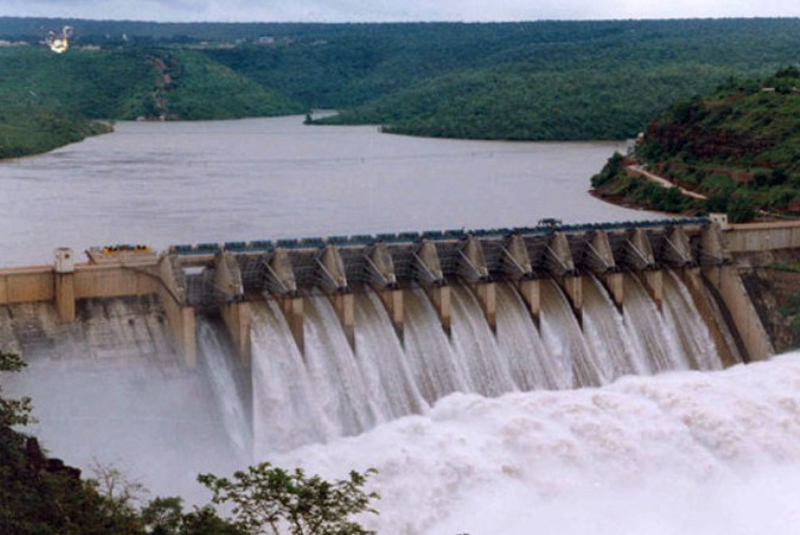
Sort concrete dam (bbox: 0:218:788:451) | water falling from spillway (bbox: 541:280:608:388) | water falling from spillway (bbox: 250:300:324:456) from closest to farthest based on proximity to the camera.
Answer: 1. water falling from spillway (bbox: 250:300:324:456)
2. concrete dam (bbox: 0:218:788:451)
3. water falling from spillway (bbox: 541:280:608:388)

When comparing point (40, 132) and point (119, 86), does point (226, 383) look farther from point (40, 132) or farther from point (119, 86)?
point (119, 86)

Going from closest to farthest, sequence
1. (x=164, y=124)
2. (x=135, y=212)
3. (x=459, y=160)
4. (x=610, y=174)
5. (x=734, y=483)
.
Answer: (x=734, y=483)
(x=135, y=212)
(x=610, y=174)
(x=459, y=160)
(x=164, y=124)

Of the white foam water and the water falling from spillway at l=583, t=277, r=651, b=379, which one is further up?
the water falling from spillway at l=583, t=277, r=651, b=379

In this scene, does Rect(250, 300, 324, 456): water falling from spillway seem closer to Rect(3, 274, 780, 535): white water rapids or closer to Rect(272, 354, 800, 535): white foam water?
Rect(3, 274, 780, 535): white water rapids

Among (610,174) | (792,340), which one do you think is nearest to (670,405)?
(792,340)

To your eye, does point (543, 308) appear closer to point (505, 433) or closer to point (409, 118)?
point (505, 433)

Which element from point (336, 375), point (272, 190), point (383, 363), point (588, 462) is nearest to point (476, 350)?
point (383, 363)

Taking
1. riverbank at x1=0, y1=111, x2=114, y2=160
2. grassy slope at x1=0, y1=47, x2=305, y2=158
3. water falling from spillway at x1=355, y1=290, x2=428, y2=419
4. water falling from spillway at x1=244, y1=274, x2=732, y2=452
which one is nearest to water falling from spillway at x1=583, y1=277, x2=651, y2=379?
water falling from spillway at x1=244, y1=274, x2=732, y2=452
